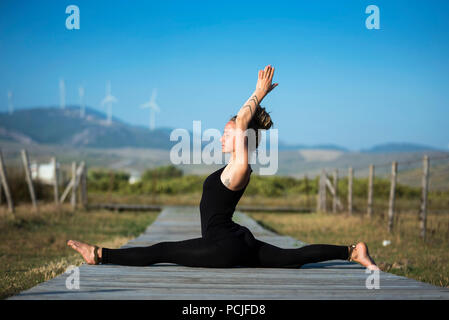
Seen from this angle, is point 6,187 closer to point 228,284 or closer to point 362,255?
point 228,284

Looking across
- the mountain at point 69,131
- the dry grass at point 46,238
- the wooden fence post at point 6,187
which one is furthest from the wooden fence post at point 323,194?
the mountain at point 69,131

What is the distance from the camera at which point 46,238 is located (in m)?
9.40

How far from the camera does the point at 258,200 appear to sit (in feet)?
73.2

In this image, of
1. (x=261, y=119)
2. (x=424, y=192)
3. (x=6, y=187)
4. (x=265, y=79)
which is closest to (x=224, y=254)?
(x=261, y=119)

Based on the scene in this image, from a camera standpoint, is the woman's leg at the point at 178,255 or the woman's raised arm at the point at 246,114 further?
the woman's leg at the point at 178,255

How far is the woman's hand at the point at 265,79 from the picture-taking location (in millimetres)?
3584

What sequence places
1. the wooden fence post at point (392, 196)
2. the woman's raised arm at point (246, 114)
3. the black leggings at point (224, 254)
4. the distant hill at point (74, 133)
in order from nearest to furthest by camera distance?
the woman's raised arm at point (246, 114)
the black leggings at point (224, 254)
the wooden fence post at point (392, 196)
the distant hill at point (74, 133)

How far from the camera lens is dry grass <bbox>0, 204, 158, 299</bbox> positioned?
5434mm

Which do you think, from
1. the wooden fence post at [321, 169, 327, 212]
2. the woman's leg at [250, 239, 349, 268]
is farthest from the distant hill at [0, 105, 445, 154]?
the woman's leg at [250, 239, 349, 268]

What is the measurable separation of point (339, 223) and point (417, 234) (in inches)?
119

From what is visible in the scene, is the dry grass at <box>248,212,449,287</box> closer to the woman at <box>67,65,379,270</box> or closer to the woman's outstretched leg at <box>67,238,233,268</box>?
the woman at <box>67,65,379,270</box>

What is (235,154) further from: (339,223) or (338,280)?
(339,223)

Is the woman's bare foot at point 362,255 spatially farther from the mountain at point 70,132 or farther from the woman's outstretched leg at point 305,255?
the mountain at point 70,132
